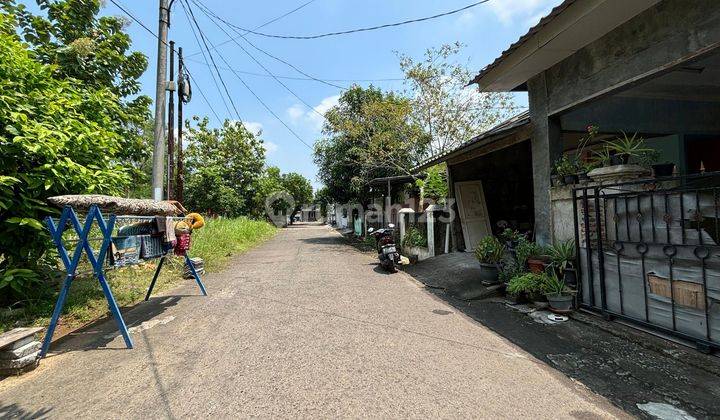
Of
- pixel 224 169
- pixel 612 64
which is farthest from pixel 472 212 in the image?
pixel 224 169

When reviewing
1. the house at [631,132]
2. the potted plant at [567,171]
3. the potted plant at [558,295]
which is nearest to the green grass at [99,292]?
the potted plant at [558,295]

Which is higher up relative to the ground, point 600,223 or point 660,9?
point 660,9

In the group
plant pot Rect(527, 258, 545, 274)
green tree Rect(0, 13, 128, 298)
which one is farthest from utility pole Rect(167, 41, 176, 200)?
plant pot Rect(527, 258, 545, 274)

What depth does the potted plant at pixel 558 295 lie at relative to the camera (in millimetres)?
4582

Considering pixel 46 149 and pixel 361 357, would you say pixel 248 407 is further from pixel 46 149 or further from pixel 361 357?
pixel 46 149

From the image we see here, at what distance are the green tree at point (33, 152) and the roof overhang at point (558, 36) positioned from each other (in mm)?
6399

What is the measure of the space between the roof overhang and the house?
2 cm

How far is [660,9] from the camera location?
391cm

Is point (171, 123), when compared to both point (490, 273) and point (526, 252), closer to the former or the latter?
point (490, 273)

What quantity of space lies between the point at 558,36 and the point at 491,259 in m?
3.64

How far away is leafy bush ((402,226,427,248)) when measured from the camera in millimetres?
10258

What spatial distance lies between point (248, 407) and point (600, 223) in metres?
4.70

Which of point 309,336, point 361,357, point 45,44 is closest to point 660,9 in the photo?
point 361,357

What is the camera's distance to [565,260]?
4828 millimetres
